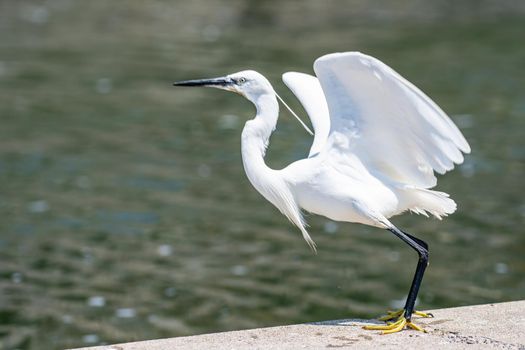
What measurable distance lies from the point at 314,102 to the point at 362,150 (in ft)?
1.74

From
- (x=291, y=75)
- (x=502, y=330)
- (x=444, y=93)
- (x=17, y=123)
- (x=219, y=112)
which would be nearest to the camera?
(x=502, y=330)

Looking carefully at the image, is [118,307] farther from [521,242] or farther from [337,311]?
[521,242]

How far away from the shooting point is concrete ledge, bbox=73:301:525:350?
4543 mm

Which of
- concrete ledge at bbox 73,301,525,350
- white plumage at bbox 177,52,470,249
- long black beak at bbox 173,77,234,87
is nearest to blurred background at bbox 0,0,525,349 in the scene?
concrete ledge at bbox 73,301,525,350

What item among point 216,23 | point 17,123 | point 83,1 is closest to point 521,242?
point 17,123

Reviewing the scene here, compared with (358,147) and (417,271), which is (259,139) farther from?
(417,271)

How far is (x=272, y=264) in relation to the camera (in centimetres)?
823

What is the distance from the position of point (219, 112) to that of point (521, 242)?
214 inches

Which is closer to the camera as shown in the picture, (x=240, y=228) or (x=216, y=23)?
(x=240, y=228)

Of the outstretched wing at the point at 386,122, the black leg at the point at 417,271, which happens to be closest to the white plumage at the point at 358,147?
the outstretched wing at the point at 386,122

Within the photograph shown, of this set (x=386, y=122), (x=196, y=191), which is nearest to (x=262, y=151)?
(x=386, y=122)

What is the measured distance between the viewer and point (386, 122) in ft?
16.0

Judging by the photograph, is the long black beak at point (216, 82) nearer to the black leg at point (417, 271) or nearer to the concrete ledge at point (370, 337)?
the black leg at point (417, 271)

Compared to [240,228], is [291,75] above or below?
above
